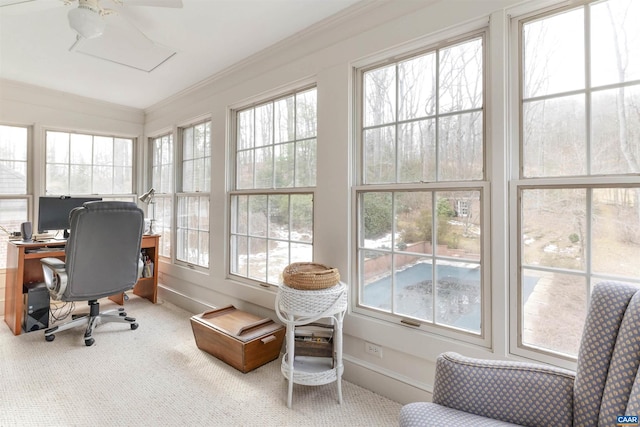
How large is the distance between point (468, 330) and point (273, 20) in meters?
2.32

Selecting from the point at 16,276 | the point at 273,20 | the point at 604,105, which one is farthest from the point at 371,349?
the point at 16,276

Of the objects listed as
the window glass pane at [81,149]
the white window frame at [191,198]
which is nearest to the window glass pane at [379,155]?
the white window frame at [191,198]

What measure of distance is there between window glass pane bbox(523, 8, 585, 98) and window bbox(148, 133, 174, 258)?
3.59m

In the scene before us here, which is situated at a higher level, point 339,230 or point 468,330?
point 339,230

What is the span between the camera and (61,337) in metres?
2.71

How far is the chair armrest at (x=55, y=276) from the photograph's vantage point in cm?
246

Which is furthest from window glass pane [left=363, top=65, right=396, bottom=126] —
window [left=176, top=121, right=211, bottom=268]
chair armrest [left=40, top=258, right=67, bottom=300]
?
chair armrest [left=40, top=258, right=67, bottom=300]

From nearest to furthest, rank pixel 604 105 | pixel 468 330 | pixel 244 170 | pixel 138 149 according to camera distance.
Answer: pixel 604 105 → pixel 468 330 → pixel 244 170 → pixel 138 149

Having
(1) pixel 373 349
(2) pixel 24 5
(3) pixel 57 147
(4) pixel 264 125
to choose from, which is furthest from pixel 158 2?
A: (3) pixel 57 147

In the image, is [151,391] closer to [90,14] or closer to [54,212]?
[90,14]

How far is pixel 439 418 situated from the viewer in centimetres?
103

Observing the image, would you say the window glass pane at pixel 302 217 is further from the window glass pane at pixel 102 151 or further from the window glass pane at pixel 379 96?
the window glass pane at pixel 102 151

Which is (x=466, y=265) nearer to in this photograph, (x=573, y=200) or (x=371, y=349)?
(x=573, y=200)

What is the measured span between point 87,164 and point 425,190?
4.11m
